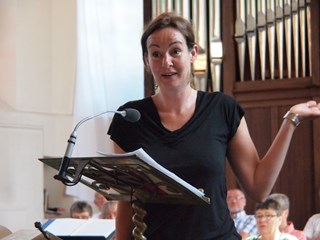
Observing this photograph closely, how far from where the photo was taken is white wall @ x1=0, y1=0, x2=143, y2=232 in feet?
23.6

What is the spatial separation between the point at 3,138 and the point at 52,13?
1.60m

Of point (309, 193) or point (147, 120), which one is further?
point (309, 193)

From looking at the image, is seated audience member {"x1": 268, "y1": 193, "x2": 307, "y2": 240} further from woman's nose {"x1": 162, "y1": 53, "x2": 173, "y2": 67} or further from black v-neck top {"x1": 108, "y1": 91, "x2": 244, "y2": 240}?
woman's nose {"x1": 162, "y1": 53, "x2": 173, "y2": 67}

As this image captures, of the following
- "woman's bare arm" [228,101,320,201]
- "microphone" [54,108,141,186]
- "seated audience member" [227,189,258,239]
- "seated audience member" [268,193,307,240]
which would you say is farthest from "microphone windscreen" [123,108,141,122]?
"seated audience member" [227,189,258,239]

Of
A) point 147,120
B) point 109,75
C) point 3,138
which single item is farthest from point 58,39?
point 147,120

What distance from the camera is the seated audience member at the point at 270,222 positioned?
4.73 metres

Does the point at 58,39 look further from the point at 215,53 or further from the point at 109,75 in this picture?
the point at 215,53

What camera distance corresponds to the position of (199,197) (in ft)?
5.62

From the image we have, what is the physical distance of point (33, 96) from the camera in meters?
7.59

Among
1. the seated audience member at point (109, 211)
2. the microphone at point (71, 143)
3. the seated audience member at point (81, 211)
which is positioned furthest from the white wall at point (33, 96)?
the microphone at point (71, 143)

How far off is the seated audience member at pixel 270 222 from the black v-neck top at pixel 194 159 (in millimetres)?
2721

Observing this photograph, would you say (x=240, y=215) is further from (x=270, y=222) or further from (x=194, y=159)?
(x=194, y=159)

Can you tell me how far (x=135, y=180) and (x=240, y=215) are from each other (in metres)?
4.04

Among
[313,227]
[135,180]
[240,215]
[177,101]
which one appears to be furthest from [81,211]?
[135,180]
